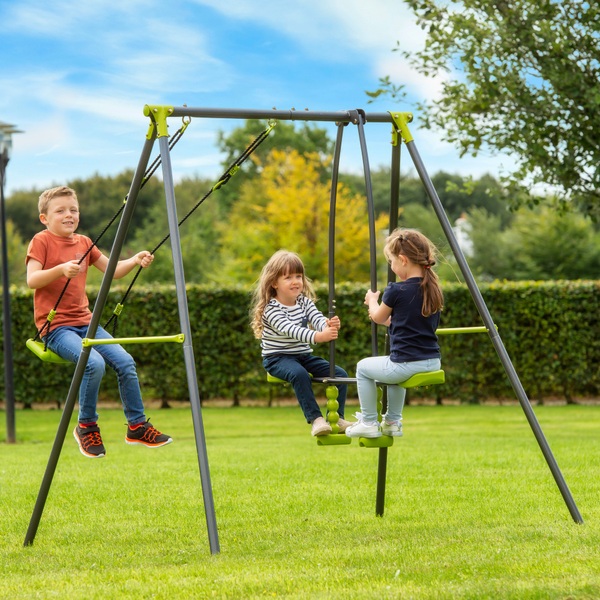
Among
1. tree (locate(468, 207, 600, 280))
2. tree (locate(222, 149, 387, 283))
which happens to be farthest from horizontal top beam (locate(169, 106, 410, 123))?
tree (locate(468, 207, 600, 280))

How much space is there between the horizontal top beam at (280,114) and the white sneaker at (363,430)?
180cm

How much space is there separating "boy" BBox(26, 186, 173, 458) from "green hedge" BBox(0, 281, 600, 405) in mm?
10658

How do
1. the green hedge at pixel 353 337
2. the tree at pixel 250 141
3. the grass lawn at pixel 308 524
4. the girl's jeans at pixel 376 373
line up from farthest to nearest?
the tree at pixel 250 141 < the green hedge at pixel 353 337 < the girl's jeans at pixel 376 373 < the grass lawn at pixel 308 524

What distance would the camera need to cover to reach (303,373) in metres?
5.74

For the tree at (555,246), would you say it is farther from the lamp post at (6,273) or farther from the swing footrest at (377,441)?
the swing footrest at (377,441)

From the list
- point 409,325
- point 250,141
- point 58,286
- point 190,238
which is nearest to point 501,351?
point 409,325

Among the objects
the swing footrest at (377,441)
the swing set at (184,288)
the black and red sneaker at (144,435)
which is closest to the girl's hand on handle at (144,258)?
the swing set at (184,288)

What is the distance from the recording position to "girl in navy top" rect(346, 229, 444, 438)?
5344mm

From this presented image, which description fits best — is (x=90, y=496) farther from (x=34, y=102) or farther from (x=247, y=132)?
(x=247, y=132)

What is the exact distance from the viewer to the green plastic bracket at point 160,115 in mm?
5215

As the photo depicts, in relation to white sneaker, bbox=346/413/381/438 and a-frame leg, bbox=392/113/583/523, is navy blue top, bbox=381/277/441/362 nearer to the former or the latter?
a-frame leg, bbox=392/113/583/523

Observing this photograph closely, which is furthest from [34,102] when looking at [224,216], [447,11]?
[447,11]

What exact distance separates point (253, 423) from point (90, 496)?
7.40 meters

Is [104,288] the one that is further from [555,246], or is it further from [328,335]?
[555,246]
